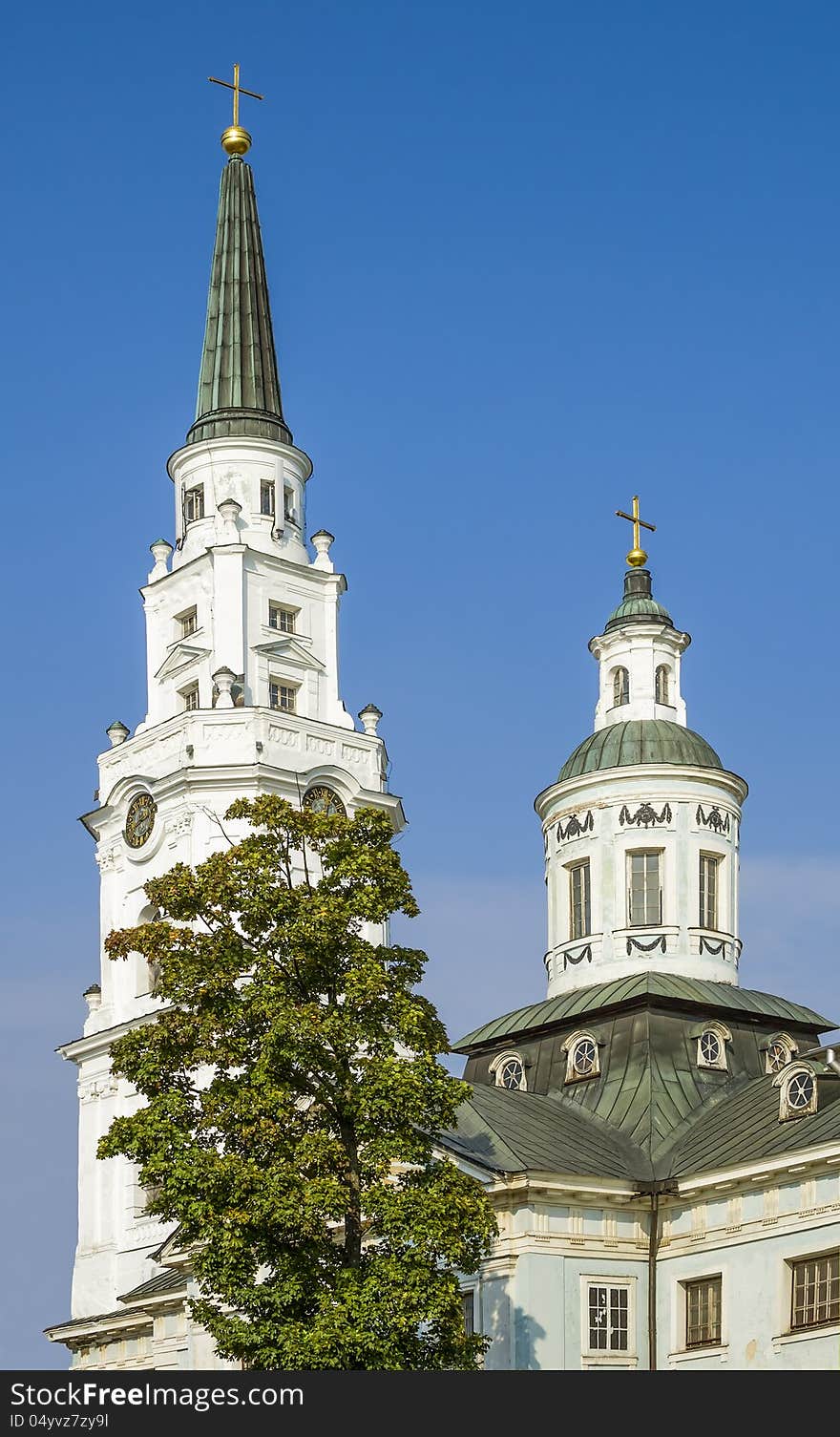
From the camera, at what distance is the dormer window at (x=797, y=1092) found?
164ft

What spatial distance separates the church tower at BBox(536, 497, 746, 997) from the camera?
6047cm

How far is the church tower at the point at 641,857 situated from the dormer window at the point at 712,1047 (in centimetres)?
313

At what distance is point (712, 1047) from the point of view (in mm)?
56750

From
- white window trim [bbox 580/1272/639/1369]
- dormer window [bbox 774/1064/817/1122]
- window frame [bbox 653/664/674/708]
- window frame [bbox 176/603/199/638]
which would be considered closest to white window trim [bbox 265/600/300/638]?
window frame [bbox 176/603/199/638]

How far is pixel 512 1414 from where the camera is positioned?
2938 centimetres

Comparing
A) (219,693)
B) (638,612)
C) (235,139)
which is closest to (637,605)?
(638,612)

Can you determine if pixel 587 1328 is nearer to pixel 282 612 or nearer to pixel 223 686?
pixel 223 686

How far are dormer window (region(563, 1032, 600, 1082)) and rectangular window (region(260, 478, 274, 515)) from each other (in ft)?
87.9

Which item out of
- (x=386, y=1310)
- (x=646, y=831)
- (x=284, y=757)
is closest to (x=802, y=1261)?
(x=386, y=1310)

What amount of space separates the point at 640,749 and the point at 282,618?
62.0 feet

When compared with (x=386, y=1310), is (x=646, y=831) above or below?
above

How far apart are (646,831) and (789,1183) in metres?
15.1

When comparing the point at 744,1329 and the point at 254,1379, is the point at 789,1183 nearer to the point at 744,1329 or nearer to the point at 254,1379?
the point at 744,1329

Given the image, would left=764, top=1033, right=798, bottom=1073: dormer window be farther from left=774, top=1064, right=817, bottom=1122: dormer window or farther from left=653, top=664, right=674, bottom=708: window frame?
left=653, top=664, right=674, bottom=708: window frame
